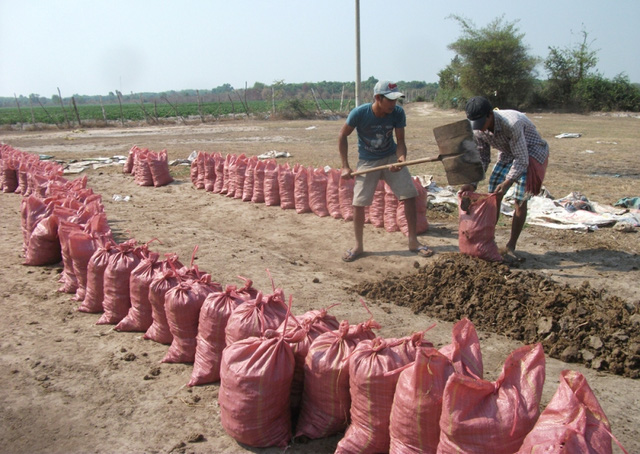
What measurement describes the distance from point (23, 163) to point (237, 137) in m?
10.7

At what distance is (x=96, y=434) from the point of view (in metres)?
2.69

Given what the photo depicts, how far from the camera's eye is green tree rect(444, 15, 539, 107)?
108 feet

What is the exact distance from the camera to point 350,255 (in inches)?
215

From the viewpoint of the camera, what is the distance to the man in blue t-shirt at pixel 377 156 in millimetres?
5246

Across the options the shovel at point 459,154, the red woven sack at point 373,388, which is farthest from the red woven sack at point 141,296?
the shovel at point 459,154

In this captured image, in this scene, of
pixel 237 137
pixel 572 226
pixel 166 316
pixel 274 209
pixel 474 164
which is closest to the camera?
pixel 166 316

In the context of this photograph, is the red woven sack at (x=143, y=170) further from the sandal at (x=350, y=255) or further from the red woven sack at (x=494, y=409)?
the red woven sack at (x=494, y=409)

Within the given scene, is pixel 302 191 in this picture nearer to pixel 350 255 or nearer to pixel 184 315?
pixel 350 255

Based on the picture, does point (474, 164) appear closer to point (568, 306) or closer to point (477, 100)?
point (477, 100)

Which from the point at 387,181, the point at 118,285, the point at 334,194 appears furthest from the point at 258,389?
the point at 334,194

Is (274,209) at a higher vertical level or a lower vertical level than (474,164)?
lower

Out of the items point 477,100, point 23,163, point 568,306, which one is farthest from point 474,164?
point 23,163

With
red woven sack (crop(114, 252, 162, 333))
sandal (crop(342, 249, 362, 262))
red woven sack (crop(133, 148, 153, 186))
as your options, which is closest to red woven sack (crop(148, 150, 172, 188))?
red woven sack (crop(133, 148, 153, 186))

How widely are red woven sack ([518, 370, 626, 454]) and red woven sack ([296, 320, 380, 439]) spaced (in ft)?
2.95
